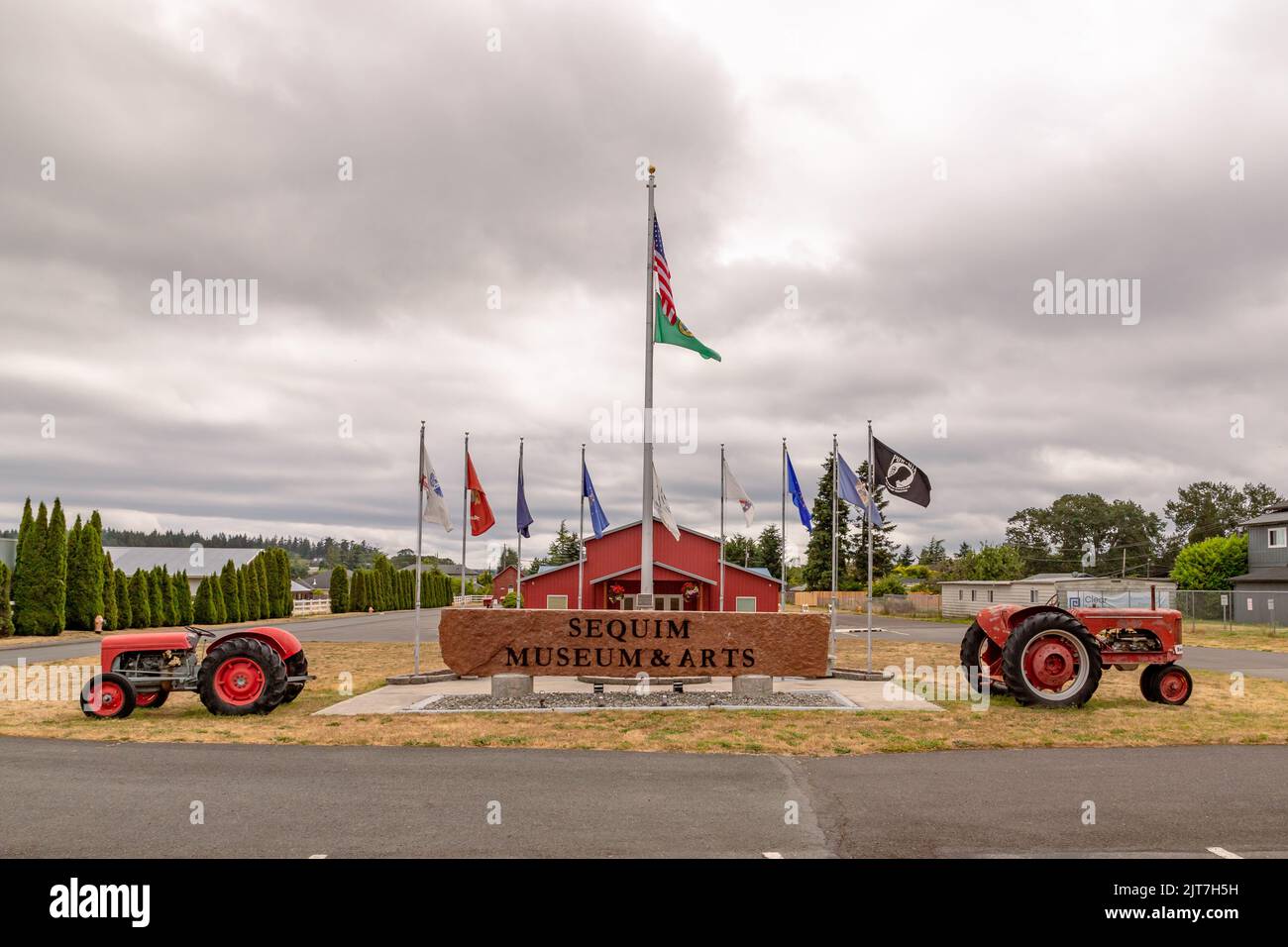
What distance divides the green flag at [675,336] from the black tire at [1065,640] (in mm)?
7439

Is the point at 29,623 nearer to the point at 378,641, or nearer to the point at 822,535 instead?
the point at 378,641

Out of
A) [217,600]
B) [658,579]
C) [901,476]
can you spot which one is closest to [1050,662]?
[901,476]

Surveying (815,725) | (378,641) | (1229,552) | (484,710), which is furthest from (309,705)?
(1229,552)

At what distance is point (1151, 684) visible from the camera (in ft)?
A: 48.3

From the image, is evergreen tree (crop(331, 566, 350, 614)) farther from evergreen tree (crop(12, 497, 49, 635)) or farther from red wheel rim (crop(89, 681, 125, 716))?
red wheel rim (crop(89, 681, 125, 716))

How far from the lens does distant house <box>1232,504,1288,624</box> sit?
4462 cm

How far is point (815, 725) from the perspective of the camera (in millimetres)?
12312

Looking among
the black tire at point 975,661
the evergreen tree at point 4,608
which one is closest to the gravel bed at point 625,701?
the black tire at point 975,661

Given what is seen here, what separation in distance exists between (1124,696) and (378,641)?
990 inches

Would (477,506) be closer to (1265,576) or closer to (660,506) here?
(660,506)

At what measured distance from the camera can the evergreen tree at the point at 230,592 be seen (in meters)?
49.1

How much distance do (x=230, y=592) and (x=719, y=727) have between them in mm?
45374

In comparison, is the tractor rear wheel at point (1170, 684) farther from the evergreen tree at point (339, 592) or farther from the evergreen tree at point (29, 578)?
the evergreen tree at point (339, 592)
